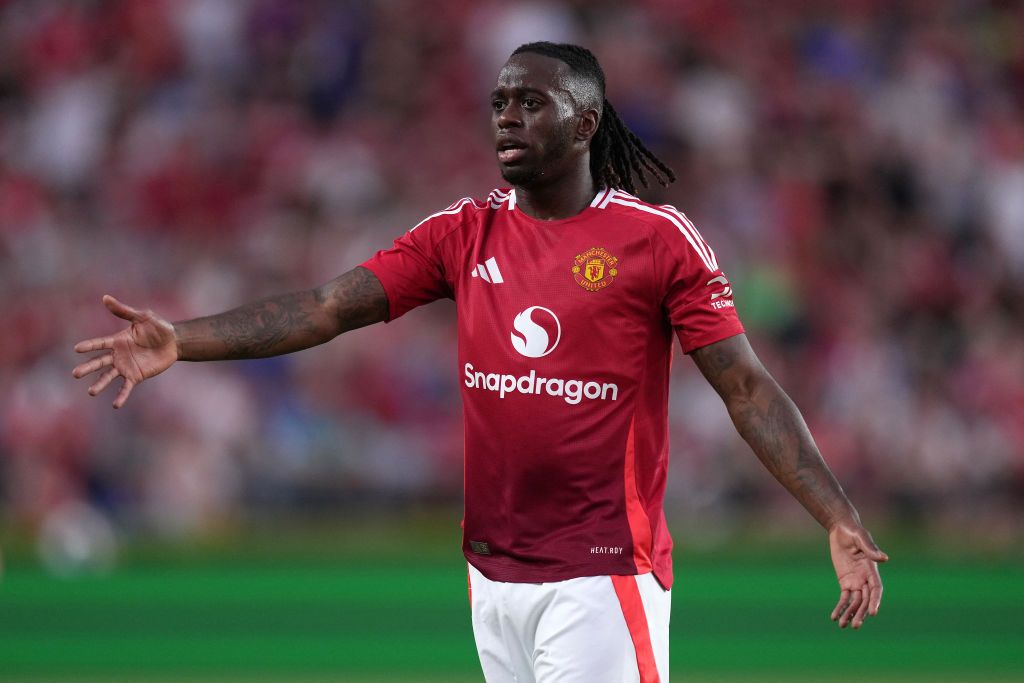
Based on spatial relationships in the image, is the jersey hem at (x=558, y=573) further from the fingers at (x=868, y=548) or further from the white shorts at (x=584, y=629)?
the fingers at (x=868, y=548)

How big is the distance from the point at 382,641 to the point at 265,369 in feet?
17.5

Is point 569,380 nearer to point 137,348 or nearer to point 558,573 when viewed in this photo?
point 558,573

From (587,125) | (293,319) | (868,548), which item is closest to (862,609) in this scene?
(868,548)

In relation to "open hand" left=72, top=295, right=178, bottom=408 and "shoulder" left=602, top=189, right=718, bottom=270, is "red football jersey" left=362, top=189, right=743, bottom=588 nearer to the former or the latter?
"shoulder" left=602, top=189, right=718, bottom=270

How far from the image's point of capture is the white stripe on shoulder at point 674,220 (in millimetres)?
4602

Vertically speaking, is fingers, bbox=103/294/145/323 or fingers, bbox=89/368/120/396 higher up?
fingers, bbox=103/294/145/323

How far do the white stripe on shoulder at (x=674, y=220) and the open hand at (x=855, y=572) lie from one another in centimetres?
85

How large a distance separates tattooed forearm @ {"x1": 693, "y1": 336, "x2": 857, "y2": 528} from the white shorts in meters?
0.52

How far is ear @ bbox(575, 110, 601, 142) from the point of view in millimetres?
4852

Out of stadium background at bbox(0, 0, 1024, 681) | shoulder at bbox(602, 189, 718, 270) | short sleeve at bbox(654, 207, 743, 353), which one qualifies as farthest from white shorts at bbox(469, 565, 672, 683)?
stadium background at bbox(0, 0, 1024, 681)

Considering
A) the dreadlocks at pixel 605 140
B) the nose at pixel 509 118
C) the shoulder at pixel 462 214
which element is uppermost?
the dreadlocks at pixel 605 140

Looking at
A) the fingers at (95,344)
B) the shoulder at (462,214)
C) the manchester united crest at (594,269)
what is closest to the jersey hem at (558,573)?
the manchester united crest at (594,269)

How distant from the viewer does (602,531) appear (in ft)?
15.1

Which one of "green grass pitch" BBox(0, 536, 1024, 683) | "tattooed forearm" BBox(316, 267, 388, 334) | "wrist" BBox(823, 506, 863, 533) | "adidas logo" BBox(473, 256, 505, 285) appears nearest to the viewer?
"wrist" BBox(823, 506, 863, 533)
